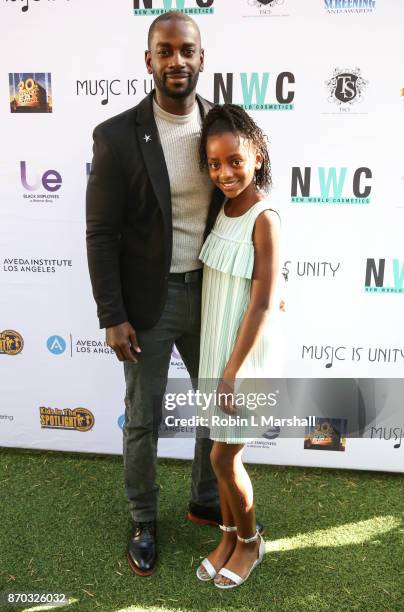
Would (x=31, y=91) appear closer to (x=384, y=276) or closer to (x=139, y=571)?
(x=384, y=276)

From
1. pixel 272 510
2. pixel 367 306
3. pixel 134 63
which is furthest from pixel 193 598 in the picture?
pixel 134 63

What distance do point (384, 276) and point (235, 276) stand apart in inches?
42.9

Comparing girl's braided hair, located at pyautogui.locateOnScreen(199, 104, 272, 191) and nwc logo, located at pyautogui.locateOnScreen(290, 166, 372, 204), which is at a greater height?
girl's braided hair, located at pyautogui.locateOnScreen(199, 104, 272, 191)

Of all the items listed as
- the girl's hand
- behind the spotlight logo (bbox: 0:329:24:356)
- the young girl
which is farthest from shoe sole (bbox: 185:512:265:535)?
behind the spotlight logo (bbox: 0:329:24:356)

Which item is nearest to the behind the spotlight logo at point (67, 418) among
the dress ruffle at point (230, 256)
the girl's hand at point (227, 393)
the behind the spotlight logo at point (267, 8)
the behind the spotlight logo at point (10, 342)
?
the behind the spotlight logo at point (10, 342)

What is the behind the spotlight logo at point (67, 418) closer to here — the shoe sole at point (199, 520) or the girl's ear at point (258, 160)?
the shoe sole at point (199, 520)

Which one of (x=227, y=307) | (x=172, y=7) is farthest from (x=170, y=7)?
(x=227, y=307)

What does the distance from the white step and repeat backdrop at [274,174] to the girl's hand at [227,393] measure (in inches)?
36.9

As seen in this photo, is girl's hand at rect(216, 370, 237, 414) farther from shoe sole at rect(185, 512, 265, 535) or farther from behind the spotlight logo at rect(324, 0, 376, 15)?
behind the spotlight logo at rect(324, 0, 376, 15)

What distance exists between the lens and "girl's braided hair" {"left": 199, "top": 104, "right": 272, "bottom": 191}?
1.62 metres

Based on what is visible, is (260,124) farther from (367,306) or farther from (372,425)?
(372,425)

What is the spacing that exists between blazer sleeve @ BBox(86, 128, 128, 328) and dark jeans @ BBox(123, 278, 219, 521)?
0.16m

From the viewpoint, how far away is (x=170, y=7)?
7.65ft

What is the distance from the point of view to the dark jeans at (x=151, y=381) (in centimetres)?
191
